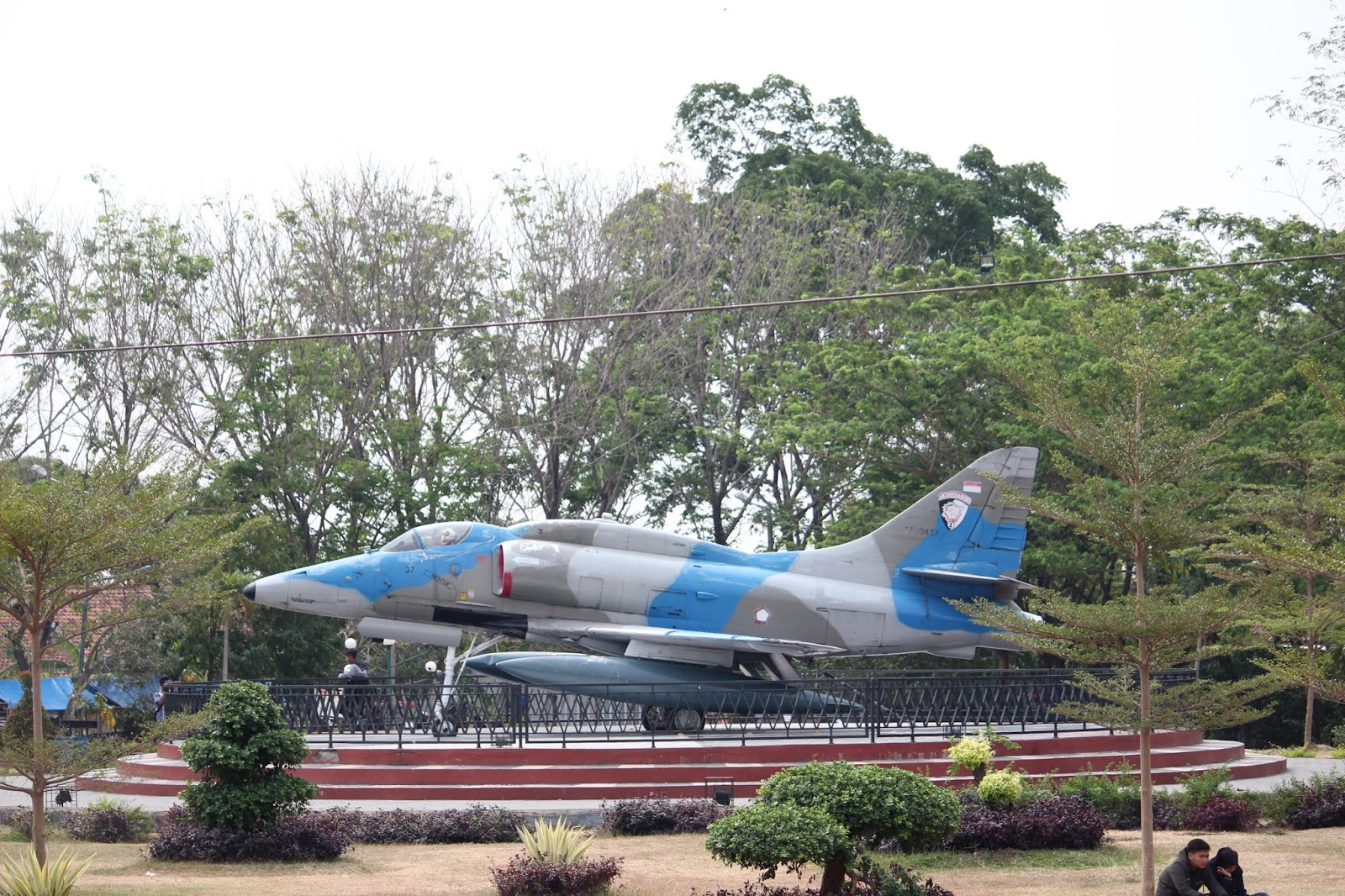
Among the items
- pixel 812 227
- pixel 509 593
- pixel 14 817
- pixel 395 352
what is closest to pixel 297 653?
pixel 395 352

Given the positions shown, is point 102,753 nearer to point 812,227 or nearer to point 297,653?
point 297,653

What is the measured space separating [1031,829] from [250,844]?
9541 mm

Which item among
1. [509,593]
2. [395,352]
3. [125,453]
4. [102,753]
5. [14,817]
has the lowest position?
[14,817]

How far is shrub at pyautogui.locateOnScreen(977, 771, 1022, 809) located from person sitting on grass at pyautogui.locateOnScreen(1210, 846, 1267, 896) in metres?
5.27

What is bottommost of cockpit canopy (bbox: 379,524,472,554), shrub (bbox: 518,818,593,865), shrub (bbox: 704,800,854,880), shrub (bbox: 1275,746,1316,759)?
shrub (bbox: 1275,746,1316,759)

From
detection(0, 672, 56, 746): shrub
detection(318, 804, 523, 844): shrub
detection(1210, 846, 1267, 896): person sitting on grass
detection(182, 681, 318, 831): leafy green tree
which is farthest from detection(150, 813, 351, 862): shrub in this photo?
detection(1210, 846, 1267, 896): person sitting on grass

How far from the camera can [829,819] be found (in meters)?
12.9

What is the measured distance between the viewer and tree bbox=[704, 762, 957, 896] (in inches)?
494

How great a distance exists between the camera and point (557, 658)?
24641 millimetres

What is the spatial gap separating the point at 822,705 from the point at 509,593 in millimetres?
5966

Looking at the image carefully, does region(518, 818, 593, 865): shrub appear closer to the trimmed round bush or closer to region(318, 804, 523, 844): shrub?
region(318, 804, 523, 844): shrub

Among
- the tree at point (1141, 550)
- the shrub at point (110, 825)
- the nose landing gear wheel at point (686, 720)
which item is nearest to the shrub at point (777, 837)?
the tree at point (1141, 550)

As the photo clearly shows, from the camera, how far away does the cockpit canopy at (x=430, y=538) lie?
25500 millimetres

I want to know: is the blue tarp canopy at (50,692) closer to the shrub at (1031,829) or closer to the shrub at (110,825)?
the shrub at (110,825)
